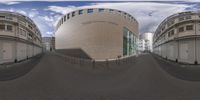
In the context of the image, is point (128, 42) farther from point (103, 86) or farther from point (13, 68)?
point (13, 68)

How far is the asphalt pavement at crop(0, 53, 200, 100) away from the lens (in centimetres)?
130

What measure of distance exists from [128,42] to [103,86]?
0.48m

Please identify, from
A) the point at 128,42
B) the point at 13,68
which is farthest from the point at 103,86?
the point at 13,68

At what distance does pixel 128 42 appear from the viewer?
118cm

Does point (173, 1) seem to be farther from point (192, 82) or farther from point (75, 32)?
point (192, 82)

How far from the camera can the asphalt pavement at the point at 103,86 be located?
1.30m

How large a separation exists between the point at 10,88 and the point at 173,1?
64.8 inches

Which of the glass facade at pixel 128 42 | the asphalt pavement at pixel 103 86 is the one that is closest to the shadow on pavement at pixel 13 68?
the asphalt pavement at pixel 103 86

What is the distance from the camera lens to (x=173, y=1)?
3.55 feet

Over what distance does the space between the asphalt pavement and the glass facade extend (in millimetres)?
110

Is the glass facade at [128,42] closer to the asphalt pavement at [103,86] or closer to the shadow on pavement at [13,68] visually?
the asphalt pavement at [103,86]

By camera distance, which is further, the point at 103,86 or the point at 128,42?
the point at 103,86

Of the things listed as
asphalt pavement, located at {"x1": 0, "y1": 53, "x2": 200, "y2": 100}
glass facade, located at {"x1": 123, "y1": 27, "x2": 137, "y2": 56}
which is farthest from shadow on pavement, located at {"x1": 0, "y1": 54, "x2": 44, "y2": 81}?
glass facade, located at {"x1": 123, "y1": 27, "x2": 137, "y2": 56}

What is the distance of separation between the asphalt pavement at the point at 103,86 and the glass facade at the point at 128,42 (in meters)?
0.11
